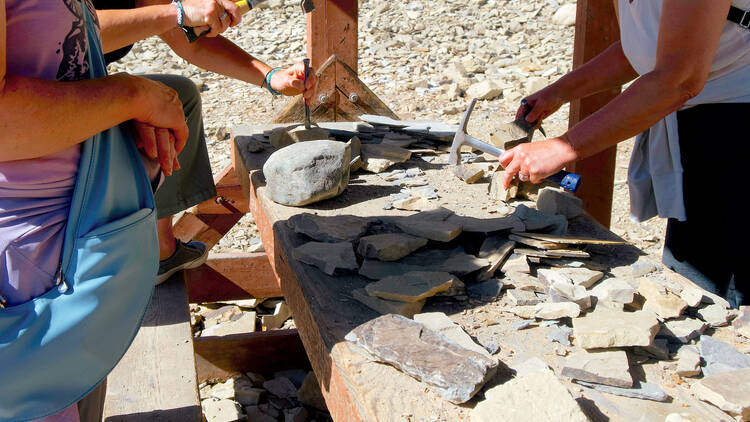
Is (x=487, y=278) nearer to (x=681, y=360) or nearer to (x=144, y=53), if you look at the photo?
(x=681, y=360)

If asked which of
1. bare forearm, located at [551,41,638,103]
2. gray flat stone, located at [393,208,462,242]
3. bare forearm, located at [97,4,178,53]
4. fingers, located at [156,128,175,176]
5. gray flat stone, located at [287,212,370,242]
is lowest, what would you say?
gray flat stone, located at [287,212,370,242]

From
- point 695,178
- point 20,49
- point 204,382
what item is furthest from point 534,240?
point 204,382

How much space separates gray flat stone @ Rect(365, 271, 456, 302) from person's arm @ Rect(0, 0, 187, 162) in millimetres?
807

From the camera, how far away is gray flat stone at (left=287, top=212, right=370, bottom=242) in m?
2.33

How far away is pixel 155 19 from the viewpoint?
2.17m

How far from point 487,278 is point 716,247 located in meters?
0.91

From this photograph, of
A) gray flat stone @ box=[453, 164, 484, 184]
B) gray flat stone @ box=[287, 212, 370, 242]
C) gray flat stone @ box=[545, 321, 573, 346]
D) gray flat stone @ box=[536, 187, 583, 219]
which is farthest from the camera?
gray flat stone @ box=[453, 164, 484, 184]

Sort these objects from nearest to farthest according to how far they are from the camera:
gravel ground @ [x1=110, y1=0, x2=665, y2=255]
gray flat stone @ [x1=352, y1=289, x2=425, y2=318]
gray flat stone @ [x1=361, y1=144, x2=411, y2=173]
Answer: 1. gray flat stone @ [x1=352, y1=289, x2=425, y2=318]
2. gray flat stone @ [x1=361, y1=144, x2=411, y2=173]
3. gravel ground @ [x1=110, y1=0, x2=665, y2=255]

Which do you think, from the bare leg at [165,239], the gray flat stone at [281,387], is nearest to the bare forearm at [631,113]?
the bare leg at [165,239]

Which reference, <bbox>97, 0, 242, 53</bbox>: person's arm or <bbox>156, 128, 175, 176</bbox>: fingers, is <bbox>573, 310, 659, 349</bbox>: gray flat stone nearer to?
<bbox>156, 128, 175, 176</bbox>: fingers

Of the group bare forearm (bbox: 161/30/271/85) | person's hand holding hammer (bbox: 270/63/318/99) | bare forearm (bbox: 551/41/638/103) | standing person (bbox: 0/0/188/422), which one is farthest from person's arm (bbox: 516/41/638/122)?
standing person (bbox: 0/0/188/422)

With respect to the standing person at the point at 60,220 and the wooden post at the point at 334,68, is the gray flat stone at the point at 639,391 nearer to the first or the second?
the standing person at the point at 60,220

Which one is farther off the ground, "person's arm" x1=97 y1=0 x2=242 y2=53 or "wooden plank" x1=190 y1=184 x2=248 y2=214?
"person's arm" x1=97 y1=0 x2=242 y2=53

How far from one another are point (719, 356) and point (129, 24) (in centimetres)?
192
